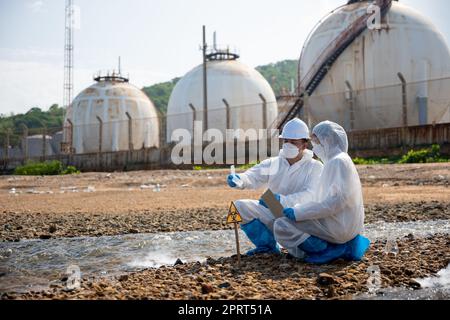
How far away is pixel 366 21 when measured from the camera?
23953 millimetres

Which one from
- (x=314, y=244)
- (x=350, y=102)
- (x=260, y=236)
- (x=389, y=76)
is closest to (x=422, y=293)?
(x=314, y=244)

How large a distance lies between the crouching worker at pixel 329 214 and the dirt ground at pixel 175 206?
8.93ft

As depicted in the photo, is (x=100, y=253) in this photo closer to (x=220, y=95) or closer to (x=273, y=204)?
(x=273, y=204)

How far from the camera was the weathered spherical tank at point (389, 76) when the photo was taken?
22562 mm

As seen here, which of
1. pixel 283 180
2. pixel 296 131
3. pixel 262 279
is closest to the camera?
pixel 262 279

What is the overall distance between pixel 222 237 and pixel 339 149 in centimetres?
250

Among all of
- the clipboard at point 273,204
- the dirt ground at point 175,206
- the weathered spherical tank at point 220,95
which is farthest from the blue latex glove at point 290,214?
the weathered spherical tank at point 220,95

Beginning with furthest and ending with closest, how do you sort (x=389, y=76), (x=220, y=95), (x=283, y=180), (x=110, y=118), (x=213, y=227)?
(x=110, y=118), (x=220, y=95), (x=389, y=76), (x=213, y=227), (x=283, y=180)

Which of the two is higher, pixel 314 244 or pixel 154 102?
pixel 154 102

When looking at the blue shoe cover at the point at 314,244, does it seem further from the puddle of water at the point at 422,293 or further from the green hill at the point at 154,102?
the green hill at the point at 154,102

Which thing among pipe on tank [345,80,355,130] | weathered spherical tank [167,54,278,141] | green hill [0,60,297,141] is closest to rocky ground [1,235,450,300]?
pipe on tank [345,80,355,130]

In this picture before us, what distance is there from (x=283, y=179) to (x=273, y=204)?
344mm

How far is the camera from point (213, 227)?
6875 millimetres
